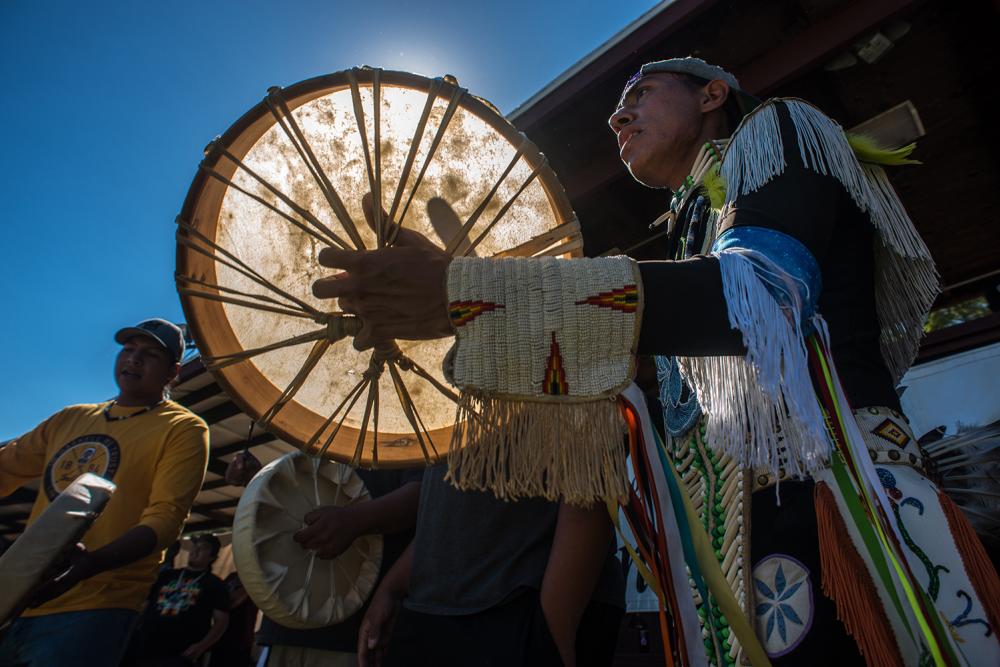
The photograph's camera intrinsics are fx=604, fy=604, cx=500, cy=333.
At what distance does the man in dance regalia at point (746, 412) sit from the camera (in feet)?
3.00

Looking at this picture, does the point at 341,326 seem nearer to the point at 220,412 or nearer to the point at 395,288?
the point at 395,288

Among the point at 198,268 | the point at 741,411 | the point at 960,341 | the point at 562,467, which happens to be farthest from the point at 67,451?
the point at 960,341

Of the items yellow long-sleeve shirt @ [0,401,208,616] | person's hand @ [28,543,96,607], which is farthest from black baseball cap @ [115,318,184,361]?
person's hand @ [28,543,96,607]

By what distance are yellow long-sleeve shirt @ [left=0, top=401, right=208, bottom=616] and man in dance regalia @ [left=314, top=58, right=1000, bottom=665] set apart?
2009mm

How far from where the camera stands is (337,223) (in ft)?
5.09

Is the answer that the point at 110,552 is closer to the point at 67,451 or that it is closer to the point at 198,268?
the point at 67,451

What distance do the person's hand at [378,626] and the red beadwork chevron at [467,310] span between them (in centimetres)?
162

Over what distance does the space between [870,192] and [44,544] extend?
2.37 meters

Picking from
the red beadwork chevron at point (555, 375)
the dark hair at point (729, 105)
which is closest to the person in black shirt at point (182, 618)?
the red beadwork chevron at point (555, 375)

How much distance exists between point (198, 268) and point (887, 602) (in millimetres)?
1671

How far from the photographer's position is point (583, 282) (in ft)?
3.07

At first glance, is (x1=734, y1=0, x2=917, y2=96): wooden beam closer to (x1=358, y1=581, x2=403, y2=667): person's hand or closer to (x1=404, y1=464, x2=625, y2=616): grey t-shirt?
(x1=404, y1=464, x2=625, y2=616): grey t-shirt

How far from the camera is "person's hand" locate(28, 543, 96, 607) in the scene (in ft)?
6.85

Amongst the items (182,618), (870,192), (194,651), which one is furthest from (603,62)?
(194,651)
